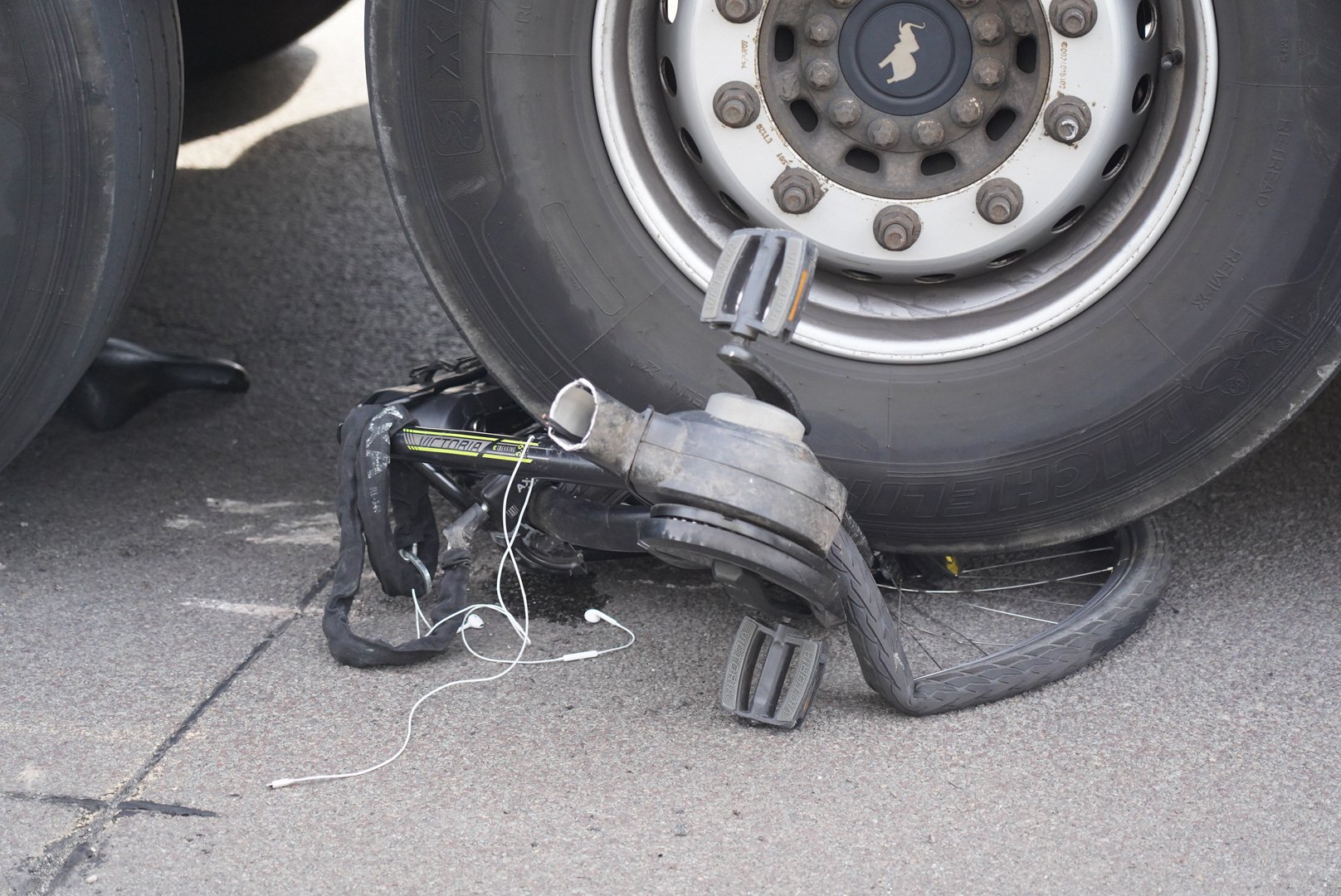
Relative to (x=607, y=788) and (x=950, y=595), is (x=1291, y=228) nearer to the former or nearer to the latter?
(x=950, y=595)

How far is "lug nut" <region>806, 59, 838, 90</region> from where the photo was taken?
1775 millimetres

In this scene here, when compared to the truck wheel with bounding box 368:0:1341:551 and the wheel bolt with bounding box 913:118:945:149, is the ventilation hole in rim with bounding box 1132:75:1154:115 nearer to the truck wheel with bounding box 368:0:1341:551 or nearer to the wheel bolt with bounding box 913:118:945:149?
the truck wheel with bounding box 368:0:1341:551

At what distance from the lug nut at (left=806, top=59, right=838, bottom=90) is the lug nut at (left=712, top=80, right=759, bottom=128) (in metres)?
0.08

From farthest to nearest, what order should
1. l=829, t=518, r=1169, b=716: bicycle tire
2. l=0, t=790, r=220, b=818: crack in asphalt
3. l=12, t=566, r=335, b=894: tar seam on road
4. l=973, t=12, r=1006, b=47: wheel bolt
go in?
l=973, t=12, r=1006, b=47: wheel bolt < l=829, t=518, r=1169, b=716: bicycle tire < l=0, t=790, r=220, b=818: crack in asphalt < l=12, t=566, r=335, b=894: tar seam on road

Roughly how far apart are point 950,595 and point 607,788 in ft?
2.34

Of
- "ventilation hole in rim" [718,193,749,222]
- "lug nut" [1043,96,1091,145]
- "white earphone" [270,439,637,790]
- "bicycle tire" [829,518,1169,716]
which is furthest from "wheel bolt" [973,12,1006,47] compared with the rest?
"white earphone" [270,439,637,790]

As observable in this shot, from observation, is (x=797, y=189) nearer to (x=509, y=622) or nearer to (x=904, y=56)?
(x=904, y=56)

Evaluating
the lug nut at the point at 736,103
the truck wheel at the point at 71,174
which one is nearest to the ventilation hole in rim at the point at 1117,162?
the lug nut at the point at 736,103

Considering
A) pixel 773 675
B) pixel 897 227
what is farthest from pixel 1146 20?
pixel 773 675

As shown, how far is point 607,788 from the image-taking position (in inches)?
60.6

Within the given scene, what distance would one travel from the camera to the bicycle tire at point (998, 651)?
164 centimetres

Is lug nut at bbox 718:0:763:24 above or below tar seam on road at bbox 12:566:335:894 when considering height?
above

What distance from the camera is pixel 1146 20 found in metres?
1.71

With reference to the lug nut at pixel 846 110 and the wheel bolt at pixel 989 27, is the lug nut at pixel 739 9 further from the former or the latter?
the wheel bolt at pixel 989 27
